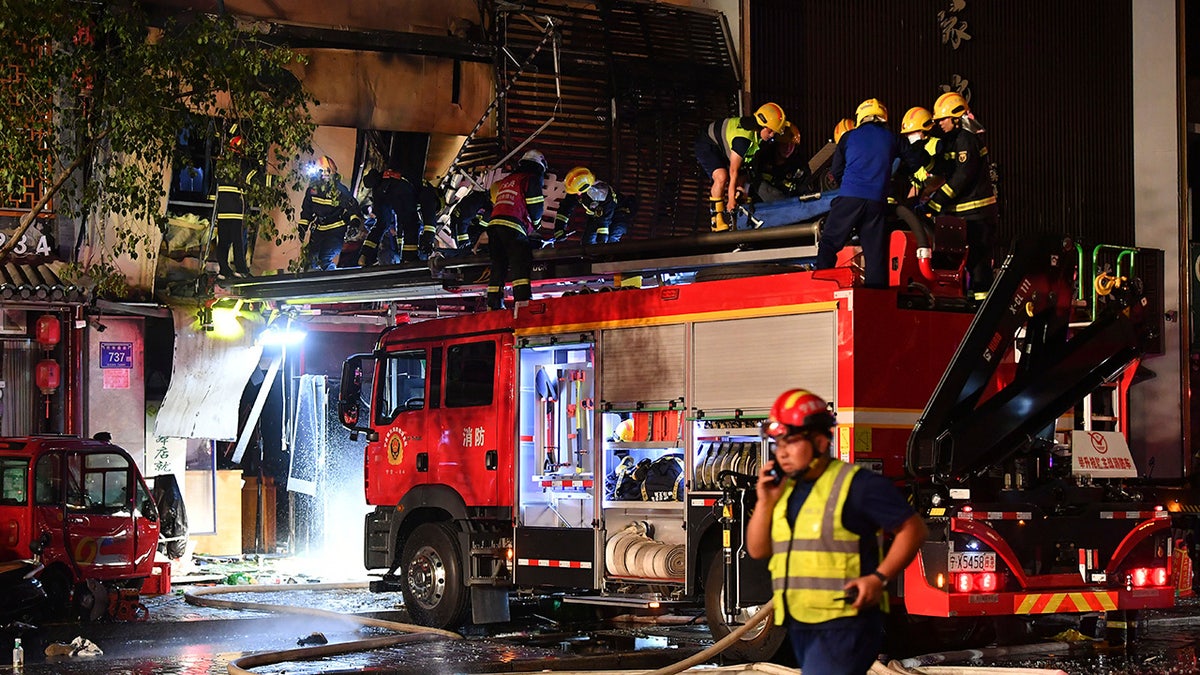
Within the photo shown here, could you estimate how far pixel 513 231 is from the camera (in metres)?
15.0

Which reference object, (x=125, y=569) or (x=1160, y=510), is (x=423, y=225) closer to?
(x=125, y=569)

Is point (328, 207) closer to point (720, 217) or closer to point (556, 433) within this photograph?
A: point (556, 433)

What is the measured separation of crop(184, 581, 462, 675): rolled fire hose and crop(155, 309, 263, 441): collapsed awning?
2.71 m

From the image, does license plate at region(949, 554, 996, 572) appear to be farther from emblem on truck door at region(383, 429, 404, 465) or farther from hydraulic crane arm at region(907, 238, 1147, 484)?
emblem on truck door at region(383, 429, 404, 465)

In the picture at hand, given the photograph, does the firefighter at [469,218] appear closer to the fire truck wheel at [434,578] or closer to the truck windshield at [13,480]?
the fire truck wheel at [434,578]

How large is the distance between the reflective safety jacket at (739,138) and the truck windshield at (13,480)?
718 cm

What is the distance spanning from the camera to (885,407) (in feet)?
35.2

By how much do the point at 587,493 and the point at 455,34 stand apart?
961cm

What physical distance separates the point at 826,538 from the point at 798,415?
0.49m

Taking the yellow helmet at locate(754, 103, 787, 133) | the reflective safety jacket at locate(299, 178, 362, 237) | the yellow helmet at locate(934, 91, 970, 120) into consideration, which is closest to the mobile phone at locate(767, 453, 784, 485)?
the yellow helmet at locate(934, 91, 970, 120)

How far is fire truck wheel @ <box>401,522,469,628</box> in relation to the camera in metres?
13.8

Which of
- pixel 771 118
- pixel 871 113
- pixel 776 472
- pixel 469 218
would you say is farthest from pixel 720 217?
pixel 776 472

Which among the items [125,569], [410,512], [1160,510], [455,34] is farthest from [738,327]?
[455,34]

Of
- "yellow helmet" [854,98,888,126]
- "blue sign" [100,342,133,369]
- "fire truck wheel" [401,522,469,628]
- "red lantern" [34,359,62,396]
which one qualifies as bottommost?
"fire truck wheel" [401,522,469,628]
